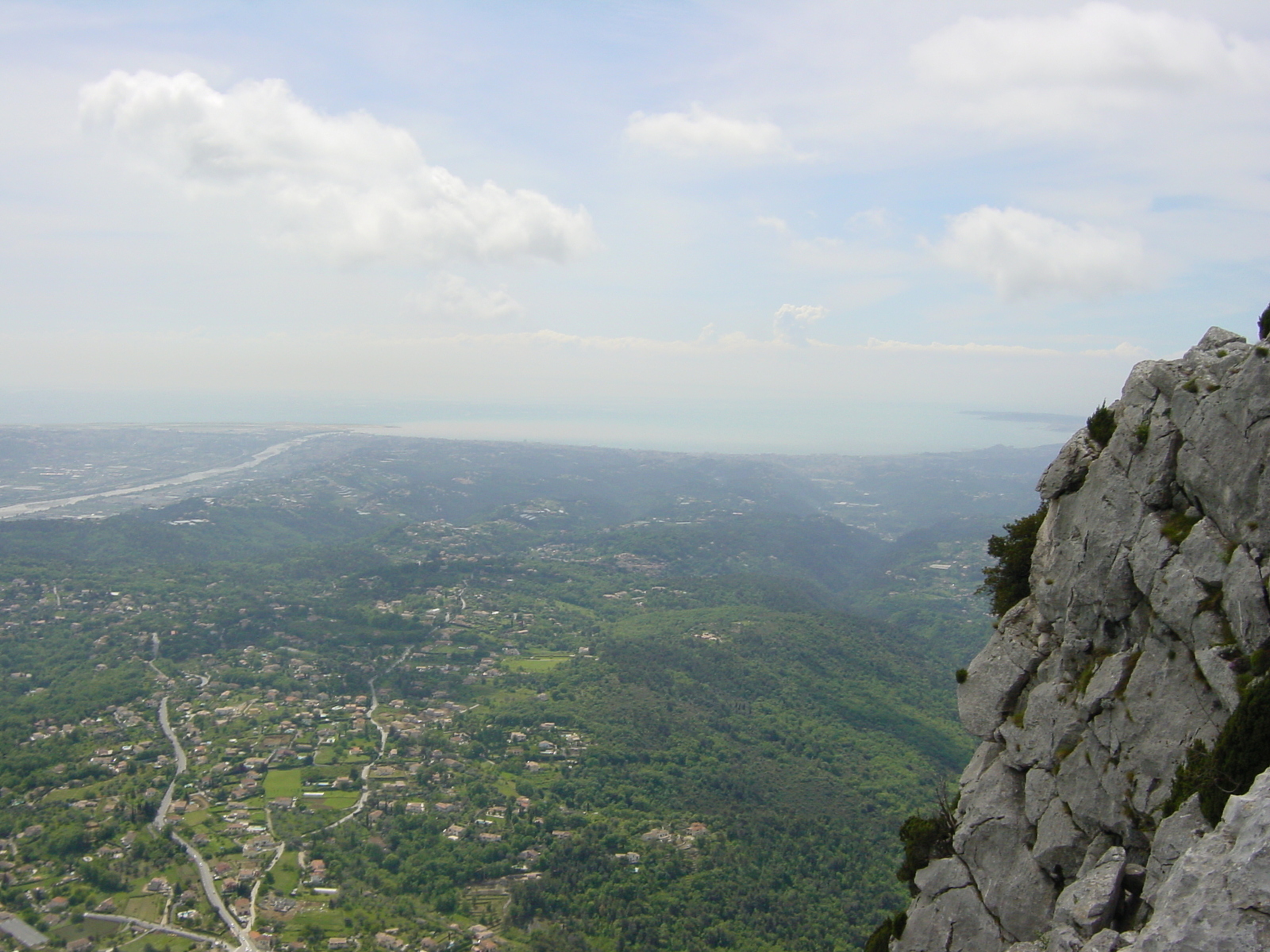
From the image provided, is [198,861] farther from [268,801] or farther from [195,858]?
[268,801]

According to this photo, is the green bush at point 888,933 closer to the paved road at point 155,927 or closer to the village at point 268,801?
the village at point 268,801

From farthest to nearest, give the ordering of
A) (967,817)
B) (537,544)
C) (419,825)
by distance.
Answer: (537,544), (419,825), (967,817)

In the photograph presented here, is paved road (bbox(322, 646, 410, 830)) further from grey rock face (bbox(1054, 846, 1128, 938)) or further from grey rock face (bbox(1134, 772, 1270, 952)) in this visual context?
grey rock face (bbox(1134, 772, 1270, 952))

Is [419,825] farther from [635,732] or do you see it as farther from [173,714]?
[173,714]

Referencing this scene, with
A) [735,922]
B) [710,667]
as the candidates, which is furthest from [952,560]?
[735,922]

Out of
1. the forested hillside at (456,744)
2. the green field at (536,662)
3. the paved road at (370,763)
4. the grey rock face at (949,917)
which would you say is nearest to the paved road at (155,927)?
Result: the forested hillside at (456,744)

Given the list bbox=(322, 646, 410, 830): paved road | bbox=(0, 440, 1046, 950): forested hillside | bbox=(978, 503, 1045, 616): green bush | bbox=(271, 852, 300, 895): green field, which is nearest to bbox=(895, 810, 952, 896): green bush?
bbox=(978, 503, 1045, 616): green bush
